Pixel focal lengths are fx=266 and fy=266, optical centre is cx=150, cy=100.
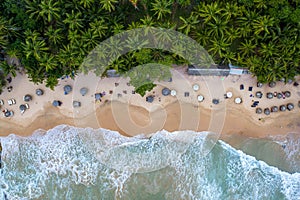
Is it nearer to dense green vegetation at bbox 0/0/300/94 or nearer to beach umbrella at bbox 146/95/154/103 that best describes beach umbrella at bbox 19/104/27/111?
dense green vegetation at bbox 0/0/300/94

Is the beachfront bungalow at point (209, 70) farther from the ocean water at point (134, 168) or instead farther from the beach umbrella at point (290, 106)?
the beach umbrella at point (290, 106)

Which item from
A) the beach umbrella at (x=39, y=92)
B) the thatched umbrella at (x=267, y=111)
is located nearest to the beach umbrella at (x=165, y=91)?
the thatched umbrella at (x=267, y=111)

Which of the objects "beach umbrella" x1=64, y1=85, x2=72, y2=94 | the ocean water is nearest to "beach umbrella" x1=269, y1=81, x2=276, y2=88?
the ocean water

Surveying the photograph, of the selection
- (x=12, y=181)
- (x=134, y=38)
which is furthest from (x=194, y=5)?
(x=12, y=181)

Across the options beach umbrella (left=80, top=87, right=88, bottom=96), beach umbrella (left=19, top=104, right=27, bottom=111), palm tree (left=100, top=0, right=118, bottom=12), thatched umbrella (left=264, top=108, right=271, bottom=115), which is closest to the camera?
palm tree (left=100, top=0, right=118, bottom=12)

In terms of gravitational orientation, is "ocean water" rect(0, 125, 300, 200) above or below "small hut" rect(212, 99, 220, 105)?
below

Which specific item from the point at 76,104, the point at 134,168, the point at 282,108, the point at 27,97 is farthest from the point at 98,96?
the point at 282,108

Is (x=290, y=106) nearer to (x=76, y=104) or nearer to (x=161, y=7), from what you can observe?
(x=161, y=7)
